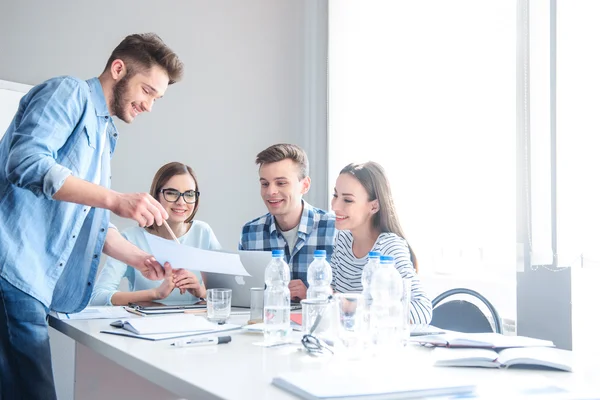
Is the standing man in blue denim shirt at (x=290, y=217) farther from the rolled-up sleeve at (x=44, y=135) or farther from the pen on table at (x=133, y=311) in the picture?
the rolled-up sleeve at (x=44, y=135)

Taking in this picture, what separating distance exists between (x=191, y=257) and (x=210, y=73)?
2165 millimetres

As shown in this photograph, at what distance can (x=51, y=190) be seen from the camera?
5.16ft

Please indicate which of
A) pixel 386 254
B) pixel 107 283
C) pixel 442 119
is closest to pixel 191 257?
pixel 386 254

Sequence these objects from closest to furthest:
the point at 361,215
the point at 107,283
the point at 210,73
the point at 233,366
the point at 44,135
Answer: the point at 233,366 < the point at 44,135 < the point at 361,215 < the point at 107,283 < the point at 210,73

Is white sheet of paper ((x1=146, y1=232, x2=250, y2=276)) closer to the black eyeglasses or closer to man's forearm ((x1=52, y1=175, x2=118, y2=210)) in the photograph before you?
man's forearm ((x1=52, y1=175, x2=118, y2=210))

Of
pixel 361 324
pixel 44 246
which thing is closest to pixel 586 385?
pixel 361 324

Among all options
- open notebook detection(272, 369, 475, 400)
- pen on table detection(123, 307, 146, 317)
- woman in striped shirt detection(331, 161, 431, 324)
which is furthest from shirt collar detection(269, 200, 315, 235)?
open notebook detection(272, 369, 475, 400)

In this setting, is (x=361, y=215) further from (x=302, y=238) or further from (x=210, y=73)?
(x=210, y=73)

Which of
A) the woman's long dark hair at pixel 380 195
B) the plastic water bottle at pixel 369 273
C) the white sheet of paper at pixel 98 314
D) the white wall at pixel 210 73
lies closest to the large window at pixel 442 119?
the white wall at pixel 210 73

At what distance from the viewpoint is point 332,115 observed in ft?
12.8

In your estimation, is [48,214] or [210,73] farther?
[210,73]

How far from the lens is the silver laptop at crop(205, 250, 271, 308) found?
206cm

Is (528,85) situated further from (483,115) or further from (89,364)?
(89,364)

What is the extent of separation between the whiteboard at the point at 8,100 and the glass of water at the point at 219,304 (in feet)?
5.90
